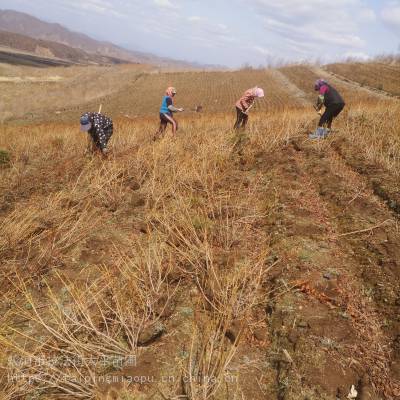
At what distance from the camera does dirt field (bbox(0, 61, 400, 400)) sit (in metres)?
1.75

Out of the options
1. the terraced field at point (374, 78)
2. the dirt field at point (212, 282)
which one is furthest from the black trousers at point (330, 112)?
the terraced field at point (374, 78)

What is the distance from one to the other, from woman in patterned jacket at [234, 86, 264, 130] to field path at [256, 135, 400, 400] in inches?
121

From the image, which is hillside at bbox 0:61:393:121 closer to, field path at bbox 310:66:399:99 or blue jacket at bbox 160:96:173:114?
field path at bbox 310:66:399:99

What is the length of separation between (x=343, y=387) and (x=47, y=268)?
2.26 metres

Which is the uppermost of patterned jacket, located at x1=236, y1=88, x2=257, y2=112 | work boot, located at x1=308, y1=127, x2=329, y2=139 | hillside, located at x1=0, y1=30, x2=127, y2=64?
patterned jacket, located at x1=236, y1=88, x2=257, y2=112

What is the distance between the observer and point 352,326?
204cm

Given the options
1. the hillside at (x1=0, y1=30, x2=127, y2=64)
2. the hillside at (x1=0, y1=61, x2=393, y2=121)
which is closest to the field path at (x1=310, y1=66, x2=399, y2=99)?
the hillside at (x1=0, y1=61, x2=393, y2=121)

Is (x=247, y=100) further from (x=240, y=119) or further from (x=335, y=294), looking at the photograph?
(x=335, y=294)

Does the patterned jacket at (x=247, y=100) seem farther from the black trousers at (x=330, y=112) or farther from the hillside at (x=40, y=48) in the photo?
the hillside at (x=40, y=48)

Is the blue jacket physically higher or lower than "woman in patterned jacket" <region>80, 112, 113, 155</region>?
higher

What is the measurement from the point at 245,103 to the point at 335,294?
499 centimetres

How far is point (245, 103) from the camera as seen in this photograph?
260 inches

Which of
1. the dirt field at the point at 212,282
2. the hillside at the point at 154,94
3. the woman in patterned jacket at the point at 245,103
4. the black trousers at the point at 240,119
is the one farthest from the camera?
the hillside at the point at 154,94

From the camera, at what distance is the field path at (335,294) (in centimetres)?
176
